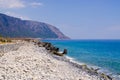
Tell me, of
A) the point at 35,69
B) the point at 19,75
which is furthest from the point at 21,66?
the point at 19,75

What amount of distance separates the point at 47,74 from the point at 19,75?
8.24 ft

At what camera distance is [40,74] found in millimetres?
19281

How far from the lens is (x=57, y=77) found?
19.5m

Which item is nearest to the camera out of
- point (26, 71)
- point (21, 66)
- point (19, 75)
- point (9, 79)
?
point (9, 79)

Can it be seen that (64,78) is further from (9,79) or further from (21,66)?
(9,79)

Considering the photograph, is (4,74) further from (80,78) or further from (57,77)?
(80,78)

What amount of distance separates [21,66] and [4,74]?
3026 mm

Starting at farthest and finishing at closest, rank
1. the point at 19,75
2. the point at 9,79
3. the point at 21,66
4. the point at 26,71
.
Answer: the point at 21,66 → the point at 26,71 → the point at 19,75 → the point at 9,79

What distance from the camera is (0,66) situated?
65.2 feet

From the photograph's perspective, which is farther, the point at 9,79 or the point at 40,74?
the point at 40,74

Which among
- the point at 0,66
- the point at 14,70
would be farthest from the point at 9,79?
the point at 0,66

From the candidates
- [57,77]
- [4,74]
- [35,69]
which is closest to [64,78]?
[57,77]

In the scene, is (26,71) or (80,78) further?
(80,78)

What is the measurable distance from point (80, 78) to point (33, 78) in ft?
14.8
